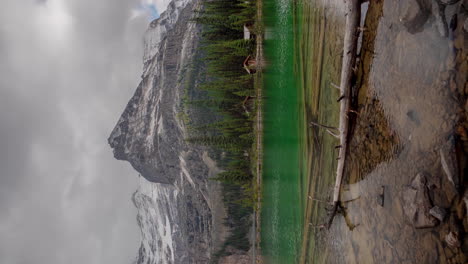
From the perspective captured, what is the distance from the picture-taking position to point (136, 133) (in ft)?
247

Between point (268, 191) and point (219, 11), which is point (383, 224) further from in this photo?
point (219, 11)

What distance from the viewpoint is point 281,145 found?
29.6 meters

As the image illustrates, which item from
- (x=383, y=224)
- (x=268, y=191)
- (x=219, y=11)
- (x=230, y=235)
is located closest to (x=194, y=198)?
(x=230, y=235)

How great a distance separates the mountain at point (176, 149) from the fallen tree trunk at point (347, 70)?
34.2 meters

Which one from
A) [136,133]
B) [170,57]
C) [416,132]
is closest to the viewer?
[416,132]

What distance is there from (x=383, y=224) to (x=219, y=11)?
3963 cm

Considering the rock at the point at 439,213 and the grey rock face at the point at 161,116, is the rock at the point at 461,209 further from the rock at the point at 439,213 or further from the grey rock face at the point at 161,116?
the grey rock face at the point at 161,116

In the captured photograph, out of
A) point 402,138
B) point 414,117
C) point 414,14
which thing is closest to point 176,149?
point 402,138

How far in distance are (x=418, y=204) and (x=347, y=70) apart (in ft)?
16.9

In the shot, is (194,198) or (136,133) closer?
(194,198)

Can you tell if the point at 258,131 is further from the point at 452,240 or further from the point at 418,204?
the point at 452,240

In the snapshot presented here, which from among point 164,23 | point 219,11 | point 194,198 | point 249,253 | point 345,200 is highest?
point 164,23

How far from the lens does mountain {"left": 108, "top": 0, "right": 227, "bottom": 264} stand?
48.8 meters

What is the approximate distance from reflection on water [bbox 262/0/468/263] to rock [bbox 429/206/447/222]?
0.03 m
